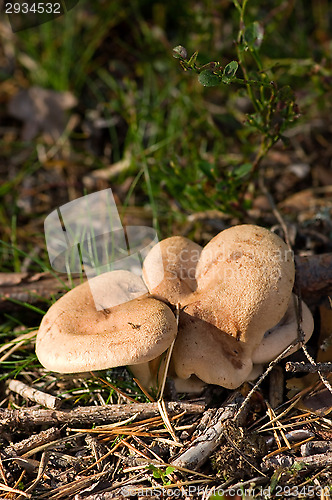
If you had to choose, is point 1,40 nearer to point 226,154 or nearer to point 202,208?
point 226,154

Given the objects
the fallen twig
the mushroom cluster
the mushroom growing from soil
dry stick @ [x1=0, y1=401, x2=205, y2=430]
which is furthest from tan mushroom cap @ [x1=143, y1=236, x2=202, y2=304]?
the fallen twig

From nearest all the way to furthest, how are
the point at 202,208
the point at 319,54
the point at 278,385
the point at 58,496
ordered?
the point at 58,496 < the point at 278,385 < the point at 202,208 < the point at 319,54

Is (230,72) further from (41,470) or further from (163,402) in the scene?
(41,470)

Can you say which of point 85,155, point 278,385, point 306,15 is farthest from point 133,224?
point 306,15

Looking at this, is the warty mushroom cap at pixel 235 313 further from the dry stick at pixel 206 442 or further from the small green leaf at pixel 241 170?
the small green leaf at pixel 241 170

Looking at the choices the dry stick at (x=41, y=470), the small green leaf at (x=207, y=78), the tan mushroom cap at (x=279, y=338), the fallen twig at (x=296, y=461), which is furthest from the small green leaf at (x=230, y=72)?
the dry stick at (x=41, y=470)

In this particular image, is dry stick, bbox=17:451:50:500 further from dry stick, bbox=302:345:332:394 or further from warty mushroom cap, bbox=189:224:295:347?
dry stick, bbox=302:345:332:394

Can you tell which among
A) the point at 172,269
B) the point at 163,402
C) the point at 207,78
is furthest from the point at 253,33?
the point at 163,402
